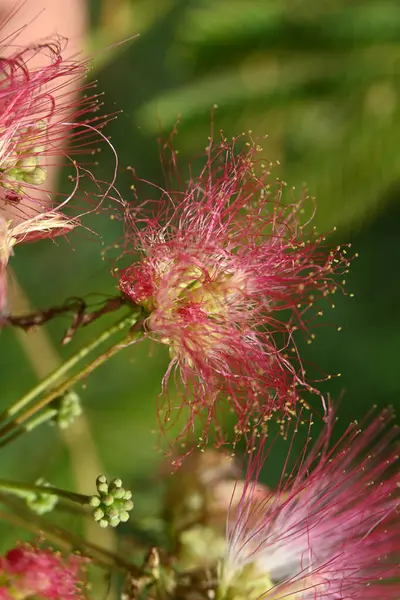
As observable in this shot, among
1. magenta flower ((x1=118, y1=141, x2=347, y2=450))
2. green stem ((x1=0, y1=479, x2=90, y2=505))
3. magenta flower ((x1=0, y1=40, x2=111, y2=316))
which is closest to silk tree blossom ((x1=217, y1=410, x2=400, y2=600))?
magenta flower ((x1=118, y1=141, x2=347, y2=450))

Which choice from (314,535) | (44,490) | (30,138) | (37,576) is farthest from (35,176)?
(314,535)

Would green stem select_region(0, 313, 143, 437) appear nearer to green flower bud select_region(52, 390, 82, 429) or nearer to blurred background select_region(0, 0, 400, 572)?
green flower bud select_region(52, 390, 82, 429)

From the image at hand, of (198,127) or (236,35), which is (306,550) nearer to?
(198,127)

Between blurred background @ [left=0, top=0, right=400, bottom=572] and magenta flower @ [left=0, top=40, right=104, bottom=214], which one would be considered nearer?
magenta flower @ [left=0, top=40, right=104, bottom=214]

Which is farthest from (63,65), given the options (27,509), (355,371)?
(355,371)

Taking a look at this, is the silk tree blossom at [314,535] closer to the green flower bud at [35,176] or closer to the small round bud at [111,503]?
Answer: the small round bud at [111,503]

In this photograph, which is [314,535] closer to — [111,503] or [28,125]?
[111,503]

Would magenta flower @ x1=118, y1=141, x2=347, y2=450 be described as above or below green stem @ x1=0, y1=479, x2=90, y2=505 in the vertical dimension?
above
